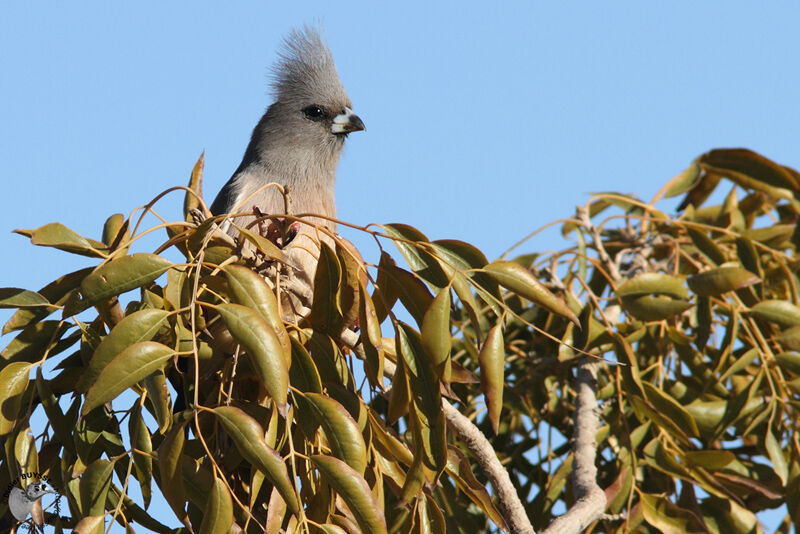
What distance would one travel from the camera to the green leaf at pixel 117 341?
151cm

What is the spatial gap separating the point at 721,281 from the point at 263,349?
1567 millimetres

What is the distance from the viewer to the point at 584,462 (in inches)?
104

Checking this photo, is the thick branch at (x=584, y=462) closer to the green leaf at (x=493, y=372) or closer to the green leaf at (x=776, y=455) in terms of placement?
the green leaf at (x=776, y=455)

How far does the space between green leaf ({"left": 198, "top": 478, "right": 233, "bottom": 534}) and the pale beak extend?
125 inches

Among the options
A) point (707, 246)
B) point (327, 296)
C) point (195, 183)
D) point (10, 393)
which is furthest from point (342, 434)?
point (707, 246)

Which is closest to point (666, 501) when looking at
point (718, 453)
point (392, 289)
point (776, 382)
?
point (718, 453)

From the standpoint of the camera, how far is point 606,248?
3.48m

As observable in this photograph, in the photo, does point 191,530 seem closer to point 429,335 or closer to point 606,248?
point 429,335

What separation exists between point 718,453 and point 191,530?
1.48 meters

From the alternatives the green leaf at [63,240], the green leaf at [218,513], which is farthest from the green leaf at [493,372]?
the green leaf at [63,240]

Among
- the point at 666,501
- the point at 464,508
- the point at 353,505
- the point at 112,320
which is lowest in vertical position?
the point at 464,508

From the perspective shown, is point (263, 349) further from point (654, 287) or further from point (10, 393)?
point (654, 287)

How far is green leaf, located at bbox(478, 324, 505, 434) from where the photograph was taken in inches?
63.3

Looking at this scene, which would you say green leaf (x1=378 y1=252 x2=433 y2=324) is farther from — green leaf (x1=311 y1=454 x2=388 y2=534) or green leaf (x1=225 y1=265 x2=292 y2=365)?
green leaf (x1=311 y1=454 x2=388 y2=534)
